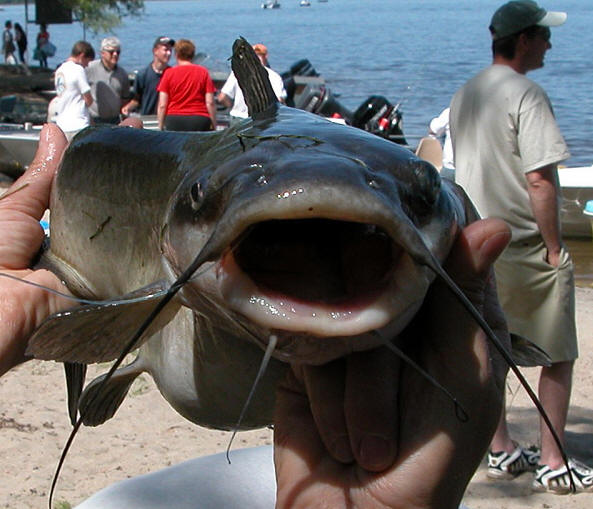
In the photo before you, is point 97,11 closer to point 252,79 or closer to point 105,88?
point 105,88

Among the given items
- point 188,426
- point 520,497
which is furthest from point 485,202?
point 188,426

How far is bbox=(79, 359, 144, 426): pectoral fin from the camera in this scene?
204cm

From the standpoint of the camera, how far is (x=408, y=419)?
1468 mm

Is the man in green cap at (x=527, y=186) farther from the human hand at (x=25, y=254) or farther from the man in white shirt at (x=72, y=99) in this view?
the man in white shirt at (x=72, y=99)

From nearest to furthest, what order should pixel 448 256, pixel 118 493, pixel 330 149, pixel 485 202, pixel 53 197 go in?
pixel 330 149 < pixel 448 256 < pixel 118 493 < pixel 53 197 < pixel 485 202

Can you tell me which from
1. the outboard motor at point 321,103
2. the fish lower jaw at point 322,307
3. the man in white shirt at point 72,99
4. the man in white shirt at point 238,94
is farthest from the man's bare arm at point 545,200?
the outboard motor at point 321,103

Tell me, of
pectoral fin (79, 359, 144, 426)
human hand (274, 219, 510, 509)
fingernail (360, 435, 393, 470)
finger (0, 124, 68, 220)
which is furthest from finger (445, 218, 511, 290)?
finger (0, 124, 68, 220)

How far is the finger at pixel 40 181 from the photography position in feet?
7.67

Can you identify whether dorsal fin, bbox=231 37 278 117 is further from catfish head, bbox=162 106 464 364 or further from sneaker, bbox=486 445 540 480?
sneaker, bbox=486 445 540 480

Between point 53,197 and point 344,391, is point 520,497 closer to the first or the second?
point 53,197

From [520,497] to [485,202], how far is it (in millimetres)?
1321

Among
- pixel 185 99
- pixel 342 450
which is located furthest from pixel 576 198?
pixel 342 450

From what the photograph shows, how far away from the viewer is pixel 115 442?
4.34 metres

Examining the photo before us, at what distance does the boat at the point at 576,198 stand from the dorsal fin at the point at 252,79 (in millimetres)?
7510
